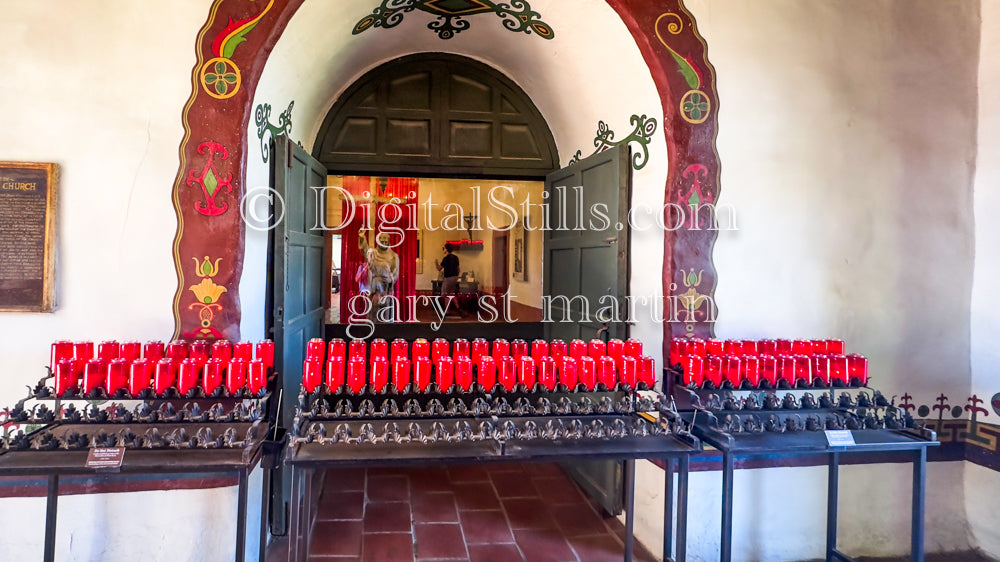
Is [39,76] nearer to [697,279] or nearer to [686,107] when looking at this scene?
[686,107]

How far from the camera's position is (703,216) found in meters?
3.11

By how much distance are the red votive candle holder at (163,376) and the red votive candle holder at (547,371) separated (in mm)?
1660

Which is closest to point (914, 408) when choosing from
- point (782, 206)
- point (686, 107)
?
point (782, 206)

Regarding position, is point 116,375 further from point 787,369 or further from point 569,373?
point 787,369

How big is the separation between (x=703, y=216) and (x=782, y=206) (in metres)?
0.52

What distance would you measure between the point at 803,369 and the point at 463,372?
5.52ft

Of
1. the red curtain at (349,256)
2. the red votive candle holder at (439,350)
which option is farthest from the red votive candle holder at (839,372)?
the red curtain at (349,256)

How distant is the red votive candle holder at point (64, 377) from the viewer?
7.82ft

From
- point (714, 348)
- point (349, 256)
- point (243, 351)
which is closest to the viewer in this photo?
point (243, 351)

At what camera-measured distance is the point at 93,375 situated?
2.41 metres

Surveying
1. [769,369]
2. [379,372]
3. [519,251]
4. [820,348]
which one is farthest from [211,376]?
[519,251]

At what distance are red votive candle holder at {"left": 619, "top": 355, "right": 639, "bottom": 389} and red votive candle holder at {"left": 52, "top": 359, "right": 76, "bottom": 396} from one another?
8.07 ft

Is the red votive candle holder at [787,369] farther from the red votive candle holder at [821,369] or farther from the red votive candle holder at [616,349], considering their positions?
the red votive candle holder at [616,349]

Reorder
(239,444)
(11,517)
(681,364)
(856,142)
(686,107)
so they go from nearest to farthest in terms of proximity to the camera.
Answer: (239,444) → (11,517) → (681,364) → (686,107) → (856,142)
